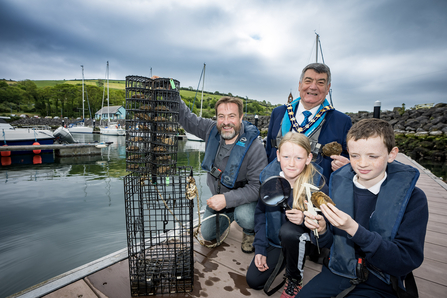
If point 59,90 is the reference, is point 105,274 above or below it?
below

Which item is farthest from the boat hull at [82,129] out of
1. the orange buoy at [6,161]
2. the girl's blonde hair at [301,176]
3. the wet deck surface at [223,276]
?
the girl's blonde hair at [301,176]

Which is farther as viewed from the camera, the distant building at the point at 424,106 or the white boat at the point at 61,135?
the distant building at the point at 424,106

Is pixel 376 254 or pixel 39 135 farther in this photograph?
pixel 39 135

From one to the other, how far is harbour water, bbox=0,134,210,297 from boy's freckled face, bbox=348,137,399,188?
342cm

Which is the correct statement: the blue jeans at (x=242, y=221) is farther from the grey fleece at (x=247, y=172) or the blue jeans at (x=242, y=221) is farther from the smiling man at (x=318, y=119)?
the smiling man at (x=318, y=119)

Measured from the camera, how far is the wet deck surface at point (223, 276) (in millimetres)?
1955

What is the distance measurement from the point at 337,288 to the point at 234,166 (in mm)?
1548

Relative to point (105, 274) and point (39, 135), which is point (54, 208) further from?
point (39, 135)

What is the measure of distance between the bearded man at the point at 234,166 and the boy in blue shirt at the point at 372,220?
40.2 inches

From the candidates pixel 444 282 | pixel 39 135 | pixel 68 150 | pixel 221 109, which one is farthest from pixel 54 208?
pixel 39 135

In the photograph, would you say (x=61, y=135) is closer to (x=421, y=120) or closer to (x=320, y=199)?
(x=320, y=199)

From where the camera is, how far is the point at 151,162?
7.79 feet

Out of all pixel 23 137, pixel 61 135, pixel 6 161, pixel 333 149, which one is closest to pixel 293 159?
pixel 333 149

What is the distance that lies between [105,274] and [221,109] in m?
2.23
